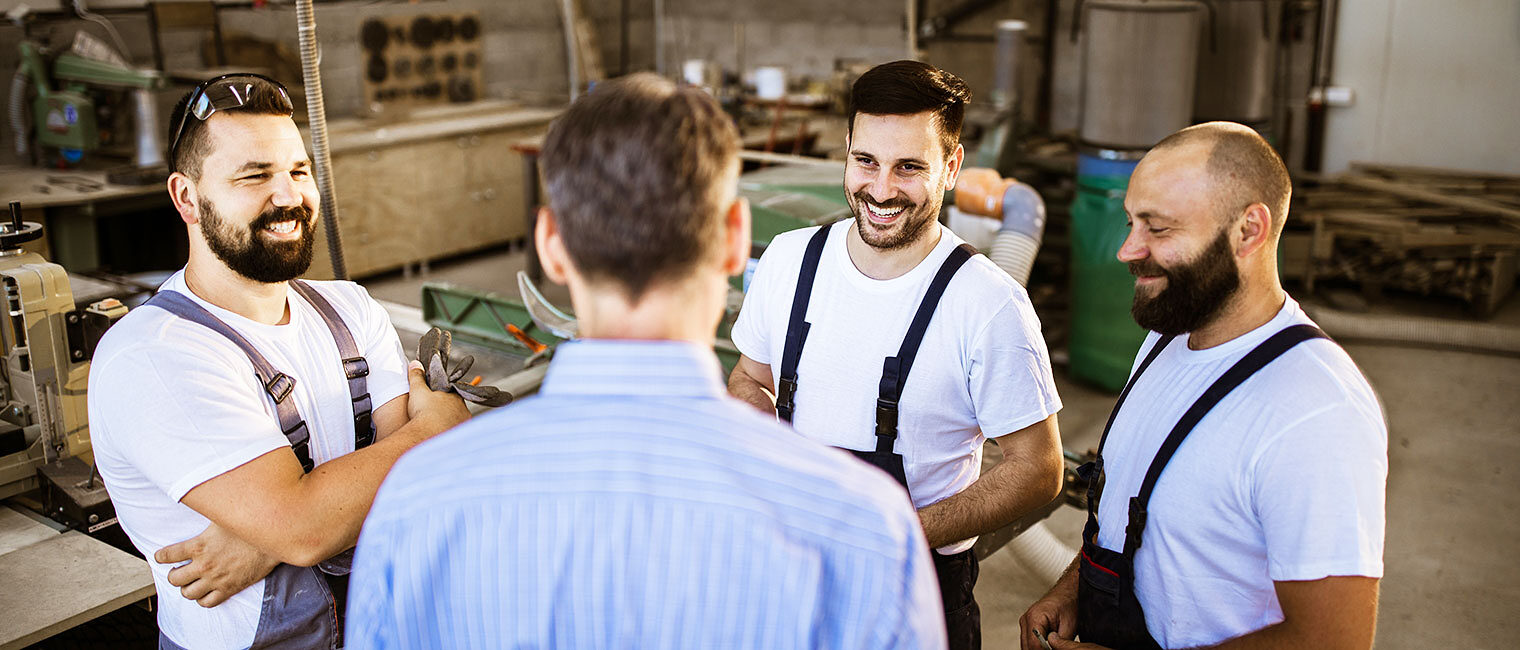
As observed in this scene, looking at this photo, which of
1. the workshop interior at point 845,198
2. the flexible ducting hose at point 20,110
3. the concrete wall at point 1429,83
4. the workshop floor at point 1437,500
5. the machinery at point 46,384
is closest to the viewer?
the machinery at point 46,384

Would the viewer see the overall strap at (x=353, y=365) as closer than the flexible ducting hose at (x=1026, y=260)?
Yes

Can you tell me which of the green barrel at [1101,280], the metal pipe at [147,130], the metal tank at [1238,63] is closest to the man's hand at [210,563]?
the green barrel at [1101,280]

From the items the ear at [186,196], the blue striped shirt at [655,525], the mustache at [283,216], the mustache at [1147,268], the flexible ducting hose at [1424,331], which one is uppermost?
the ear at [186,196]

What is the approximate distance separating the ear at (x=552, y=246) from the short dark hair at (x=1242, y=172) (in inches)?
41.1

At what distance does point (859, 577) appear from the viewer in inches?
37.2

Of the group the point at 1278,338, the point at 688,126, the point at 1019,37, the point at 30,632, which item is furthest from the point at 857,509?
the point at 1019,37

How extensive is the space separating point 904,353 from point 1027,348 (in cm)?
20

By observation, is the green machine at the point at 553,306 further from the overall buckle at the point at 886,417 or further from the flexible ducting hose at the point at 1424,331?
the flexible ducting hose at the point at 1424,331

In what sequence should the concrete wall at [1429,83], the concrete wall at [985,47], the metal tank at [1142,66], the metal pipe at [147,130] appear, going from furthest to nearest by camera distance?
the concrete wall at [985,47]
the concrete wall at [1429,83]
the metal pipe at [147,130]
the metal tank at [1142,66]

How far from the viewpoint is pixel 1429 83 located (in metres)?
7.04

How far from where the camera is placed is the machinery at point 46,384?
2.33 m

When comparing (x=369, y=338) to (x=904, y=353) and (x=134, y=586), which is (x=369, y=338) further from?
(x=904, y=353)

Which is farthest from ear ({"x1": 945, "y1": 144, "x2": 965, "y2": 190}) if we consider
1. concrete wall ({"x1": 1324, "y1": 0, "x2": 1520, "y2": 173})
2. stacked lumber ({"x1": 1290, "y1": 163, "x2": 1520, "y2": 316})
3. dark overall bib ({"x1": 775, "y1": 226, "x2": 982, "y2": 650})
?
concrete wall ({"x1": 1324, "y1": 0, "x2": 1520, "y2": 173})

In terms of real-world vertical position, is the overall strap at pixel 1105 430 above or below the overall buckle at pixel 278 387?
below
